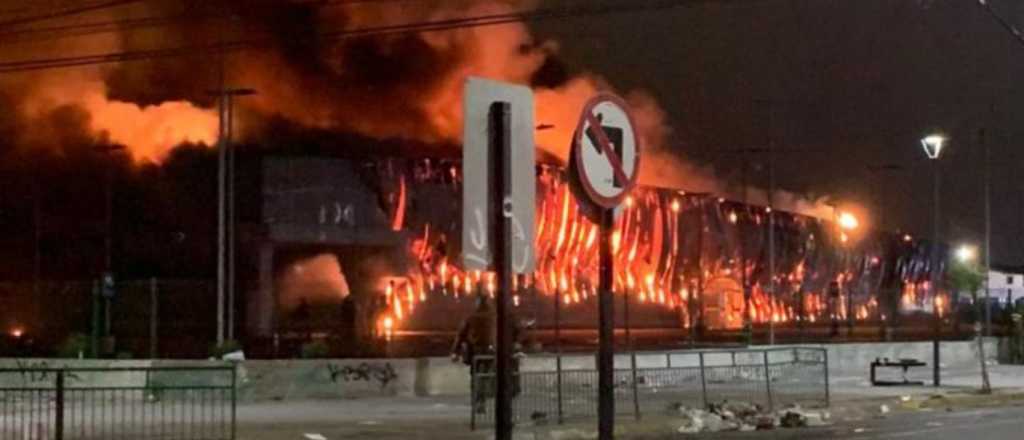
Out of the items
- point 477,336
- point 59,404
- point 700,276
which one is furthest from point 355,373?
point 700,276

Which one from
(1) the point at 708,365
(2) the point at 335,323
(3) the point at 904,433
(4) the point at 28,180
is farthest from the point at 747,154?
(3) the point at 904,433

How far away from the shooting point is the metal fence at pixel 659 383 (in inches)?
763

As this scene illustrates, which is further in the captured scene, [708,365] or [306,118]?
[306,118]

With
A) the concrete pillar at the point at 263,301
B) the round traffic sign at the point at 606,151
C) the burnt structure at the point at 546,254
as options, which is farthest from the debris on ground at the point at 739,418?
the concrete pillar at the point at 263,301

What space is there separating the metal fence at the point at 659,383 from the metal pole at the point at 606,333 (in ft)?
31.9

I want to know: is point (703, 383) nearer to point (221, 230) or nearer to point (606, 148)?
point (606, 148)

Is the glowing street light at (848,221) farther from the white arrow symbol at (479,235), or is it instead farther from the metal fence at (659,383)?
the white arrow symbol at (479,235)

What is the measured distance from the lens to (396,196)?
161 feet

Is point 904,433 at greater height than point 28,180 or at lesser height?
lesser

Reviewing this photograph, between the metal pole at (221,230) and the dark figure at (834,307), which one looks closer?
the metal pole at (221,230)

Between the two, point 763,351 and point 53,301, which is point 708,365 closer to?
point 763,351

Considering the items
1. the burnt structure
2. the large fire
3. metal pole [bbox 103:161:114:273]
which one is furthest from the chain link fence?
the large fire

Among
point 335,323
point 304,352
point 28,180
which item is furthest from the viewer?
point 28,180

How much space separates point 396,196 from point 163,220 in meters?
7.56
